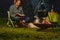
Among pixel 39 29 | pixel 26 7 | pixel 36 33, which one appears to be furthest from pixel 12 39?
pixel 26 7

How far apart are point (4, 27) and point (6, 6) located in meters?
5.53

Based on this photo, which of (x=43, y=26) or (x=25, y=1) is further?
(x=25, y=1)

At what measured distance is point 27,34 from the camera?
11.4 m

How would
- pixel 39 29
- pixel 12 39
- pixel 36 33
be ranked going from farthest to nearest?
pixel 39 29 → pixel 36 33 → pixel 12 39

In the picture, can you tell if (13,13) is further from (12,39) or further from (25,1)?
(25,1)

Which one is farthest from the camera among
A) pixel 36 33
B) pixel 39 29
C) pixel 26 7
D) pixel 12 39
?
pixel 26 7

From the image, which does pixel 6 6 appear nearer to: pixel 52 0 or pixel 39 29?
pixel 52 0

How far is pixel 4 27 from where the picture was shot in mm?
13062

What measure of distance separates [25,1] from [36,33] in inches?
279

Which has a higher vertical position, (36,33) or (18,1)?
(18,1)

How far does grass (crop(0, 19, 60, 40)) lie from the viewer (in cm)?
1071

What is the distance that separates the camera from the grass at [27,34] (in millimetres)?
10711

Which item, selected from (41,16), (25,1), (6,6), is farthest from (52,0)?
(41,16)

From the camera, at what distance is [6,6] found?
18469 millimetres
